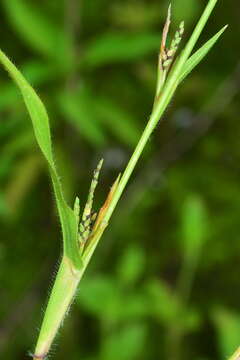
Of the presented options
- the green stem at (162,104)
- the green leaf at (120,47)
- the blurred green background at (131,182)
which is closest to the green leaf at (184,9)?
the blurred green background at (131,182)

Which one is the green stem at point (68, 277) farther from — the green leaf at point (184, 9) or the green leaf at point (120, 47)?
the green leaf at point (184, 9)

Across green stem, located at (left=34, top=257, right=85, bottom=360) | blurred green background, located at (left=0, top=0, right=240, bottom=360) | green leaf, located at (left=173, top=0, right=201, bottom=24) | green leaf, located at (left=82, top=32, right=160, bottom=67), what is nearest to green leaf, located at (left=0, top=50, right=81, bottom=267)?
green stem, located at (left=34, top=257, right=85, bottom=360)

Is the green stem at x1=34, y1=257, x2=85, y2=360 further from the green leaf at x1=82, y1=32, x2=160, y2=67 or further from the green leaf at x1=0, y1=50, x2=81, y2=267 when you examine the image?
the green leaf at x1=82, y1=32, x2=160, y2=67

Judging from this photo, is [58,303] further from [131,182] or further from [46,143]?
[131,182]

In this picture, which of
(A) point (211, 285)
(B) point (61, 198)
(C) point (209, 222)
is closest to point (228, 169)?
(C) point (209, 222)

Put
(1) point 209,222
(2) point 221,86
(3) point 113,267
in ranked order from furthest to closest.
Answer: (3) point 113,267
(1) point 209,222
(2) point 221,86

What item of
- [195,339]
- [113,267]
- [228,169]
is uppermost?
[228,169]

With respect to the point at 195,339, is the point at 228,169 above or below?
above

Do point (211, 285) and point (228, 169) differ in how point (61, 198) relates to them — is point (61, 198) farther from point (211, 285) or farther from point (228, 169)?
point (211, 285)

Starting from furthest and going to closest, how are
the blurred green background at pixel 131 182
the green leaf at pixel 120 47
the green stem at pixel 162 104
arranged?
the blurred green background at pixel 131 182
the green leaf at pixel 120 47
the green stem at pixel 162 104
